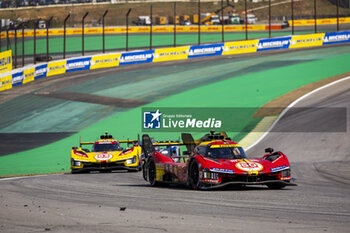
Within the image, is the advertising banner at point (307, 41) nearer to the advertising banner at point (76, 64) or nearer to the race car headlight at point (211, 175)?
the advertising banner at point (76, 64)

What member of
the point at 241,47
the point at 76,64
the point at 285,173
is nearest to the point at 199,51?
the point at 241,47

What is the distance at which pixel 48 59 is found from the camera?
6231cm

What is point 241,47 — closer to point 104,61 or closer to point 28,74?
point 104,61

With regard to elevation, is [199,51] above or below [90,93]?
above

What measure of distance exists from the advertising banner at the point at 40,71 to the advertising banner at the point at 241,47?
16640 millimetres

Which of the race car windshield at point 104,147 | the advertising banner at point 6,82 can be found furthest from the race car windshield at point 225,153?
the advertising banner at point 6,82

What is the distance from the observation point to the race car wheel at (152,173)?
17703 millimetres

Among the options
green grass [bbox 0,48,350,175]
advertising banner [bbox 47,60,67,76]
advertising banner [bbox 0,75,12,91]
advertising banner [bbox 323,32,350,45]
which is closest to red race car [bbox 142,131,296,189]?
green grass [bbox 0,48,350,175]

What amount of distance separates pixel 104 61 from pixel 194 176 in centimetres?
4487

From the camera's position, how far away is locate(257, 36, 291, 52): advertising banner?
59.6 metres

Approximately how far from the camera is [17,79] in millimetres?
52219

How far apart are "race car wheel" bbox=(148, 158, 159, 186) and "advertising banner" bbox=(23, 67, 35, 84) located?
122 ft

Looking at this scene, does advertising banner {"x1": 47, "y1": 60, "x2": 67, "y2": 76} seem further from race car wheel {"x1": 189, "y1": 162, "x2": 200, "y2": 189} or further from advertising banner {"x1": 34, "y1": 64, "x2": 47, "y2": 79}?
race car wheel {"x1": 189, "y1": 162, "x2": 200, "y2": 189}

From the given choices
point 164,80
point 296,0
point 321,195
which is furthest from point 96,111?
point 296,0
